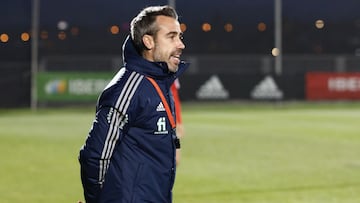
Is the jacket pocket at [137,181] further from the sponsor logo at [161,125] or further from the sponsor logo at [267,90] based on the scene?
the sponsor logo at [267,90]

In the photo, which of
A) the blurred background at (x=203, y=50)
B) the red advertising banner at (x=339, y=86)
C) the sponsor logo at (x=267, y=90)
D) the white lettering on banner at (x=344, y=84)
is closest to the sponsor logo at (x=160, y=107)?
the blurred background at (x=203, y=50)

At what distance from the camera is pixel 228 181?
12.1 m

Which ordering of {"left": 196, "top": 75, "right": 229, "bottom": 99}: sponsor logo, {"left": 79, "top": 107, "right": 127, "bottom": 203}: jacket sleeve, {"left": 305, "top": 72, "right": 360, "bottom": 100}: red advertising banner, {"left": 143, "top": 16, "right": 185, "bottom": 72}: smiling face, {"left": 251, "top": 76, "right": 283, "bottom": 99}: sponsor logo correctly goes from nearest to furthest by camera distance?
{"left": 79, "top": 107, "right": 127, "bottom": 203}: jacket sleeve, {"left": 143, "top": 16, "right": 185, "bottom": 72}: smiling face, {"left": 196, "top": 75, "right": 229, "bottom": 99}: sponsor logo, {"left": 251, "top": 76, "right": 283, "bottom": 99}: sponsor logo, {"left": 305, "top": 72, "right": 360, "bottom": 100}: red advertising banner

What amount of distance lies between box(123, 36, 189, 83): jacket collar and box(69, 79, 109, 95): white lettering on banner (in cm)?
2733

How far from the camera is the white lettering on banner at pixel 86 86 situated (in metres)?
Answer: 31.9

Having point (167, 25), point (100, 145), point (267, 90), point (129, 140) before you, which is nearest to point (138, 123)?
point (129, 140)

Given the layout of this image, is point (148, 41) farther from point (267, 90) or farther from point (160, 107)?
point (267, 90)

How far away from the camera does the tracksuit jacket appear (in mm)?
4492

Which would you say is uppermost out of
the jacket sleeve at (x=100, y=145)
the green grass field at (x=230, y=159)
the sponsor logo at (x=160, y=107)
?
the sponsor logo at (x=160, y=107)

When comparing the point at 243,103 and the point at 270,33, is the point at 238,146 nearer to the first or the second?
the point at 243,103

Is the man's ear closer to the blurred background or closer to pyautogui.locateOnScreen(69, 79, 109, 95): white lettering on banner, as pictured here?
the blurred background

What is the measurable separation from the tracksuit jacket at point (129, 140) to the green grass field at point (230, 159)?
575 cm

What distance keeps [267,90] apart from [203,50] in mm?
47467

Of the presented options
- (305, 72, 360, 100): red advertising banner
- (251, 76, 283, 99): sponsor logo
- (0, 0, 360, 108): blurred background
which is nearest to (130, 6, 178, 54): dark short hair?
(0, 0, 360, 108): blurred background
